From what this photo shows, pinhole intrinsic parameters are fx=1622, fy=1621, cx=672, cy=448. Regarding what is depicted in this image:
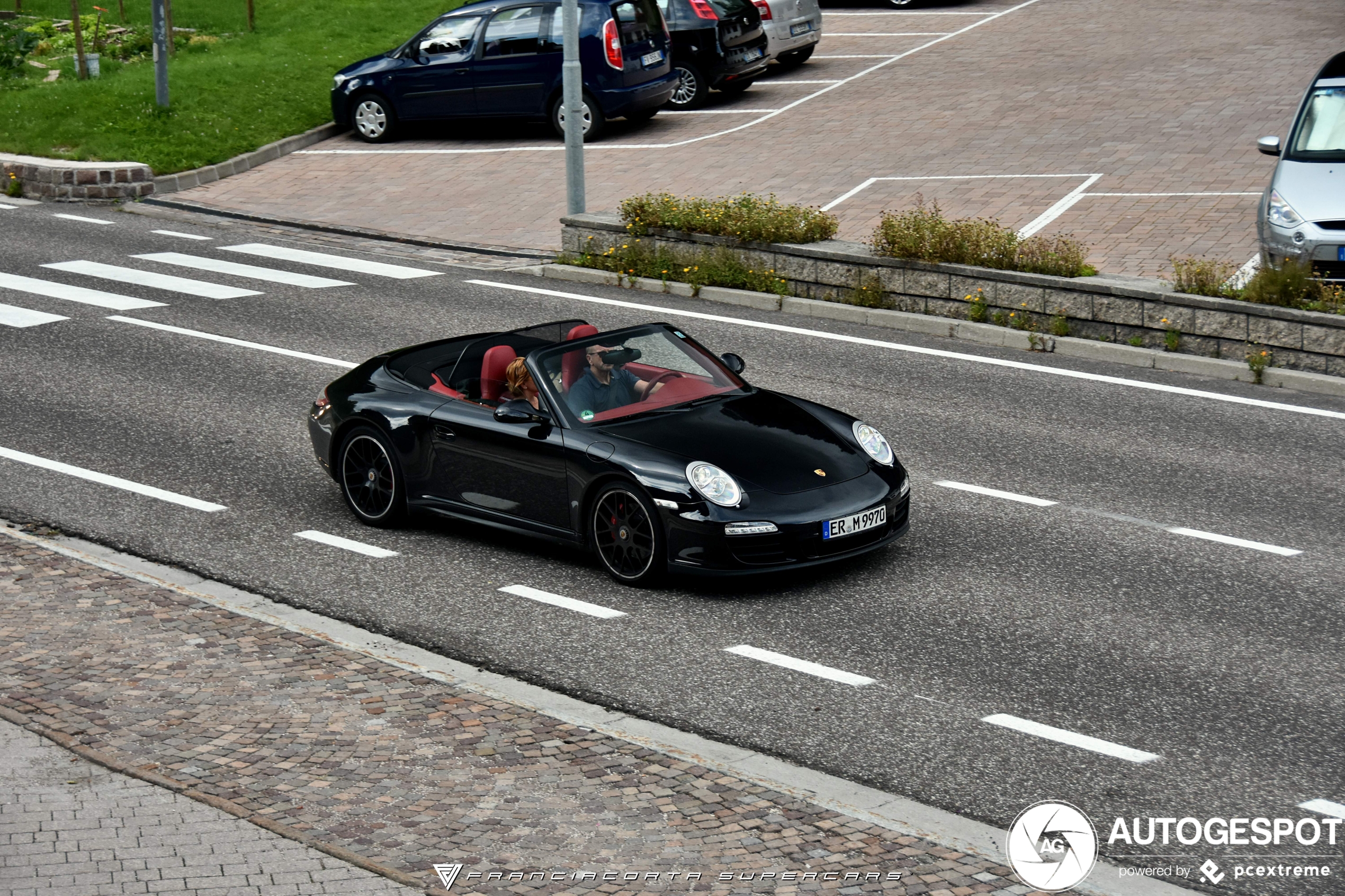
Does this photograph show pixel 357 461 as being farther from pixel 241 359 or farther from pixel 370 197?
pixel 370 197

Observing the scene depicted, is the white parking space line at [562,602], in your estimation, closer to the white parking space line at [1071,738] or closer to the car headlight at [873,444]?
the car headlight at [873,444]

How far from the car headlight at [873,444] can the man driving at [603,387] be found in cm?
119

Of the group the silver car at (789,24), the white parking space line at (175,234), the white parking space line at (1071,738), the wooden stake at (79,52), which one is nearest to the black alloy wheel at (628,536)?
the white parking space line at (1071,738)

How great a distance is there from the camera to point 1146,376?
522 inches

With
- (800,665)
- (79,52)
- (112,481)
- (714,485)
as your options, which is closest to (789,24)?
(79,52)

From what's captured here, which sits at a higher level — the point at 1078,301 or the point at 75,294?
the point at 1078,301

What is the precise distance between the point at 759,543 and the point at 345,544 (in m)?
2.72

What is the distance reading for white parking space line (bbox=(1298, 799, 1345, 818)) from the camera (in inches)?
238

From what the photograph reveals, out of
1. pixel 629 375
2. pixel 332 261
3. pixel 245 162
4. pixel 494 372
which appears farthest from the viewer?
pixel 245 162

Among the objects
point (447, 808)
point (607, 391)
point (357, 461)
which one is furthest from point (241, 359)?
point (447, 808)

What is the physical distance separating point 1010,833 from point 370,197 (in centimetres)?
1747

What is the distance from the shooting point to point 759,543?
27.6ft

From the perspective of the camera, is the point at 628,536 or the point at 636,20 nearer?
the point at 628,536

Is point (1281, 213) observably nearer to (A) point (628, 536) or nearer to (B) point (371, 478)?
(A) point (628, 536)
